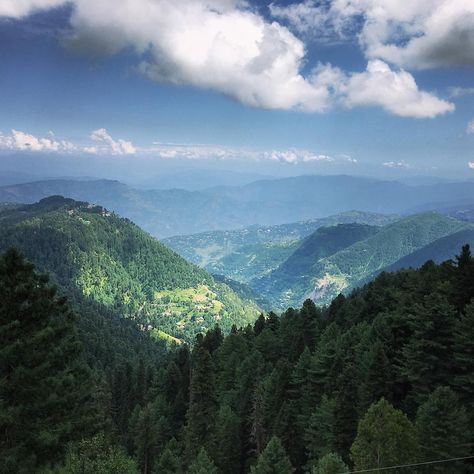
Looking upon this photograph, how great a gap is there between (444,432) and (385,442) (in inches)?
146

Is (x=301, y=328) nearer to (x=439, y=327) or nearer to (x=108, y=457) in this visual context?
(x=439, y=327)

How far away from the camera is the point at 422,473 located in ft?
93.9

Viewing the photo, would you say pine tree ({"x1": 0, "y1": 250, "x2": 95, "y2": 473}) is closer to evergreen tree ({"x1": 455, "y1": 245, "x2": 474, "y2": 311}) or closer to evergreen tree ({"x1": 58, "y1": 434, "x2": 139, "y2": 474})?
evergreen tree ({"x1": 58, "y1": 434, "x2": 139, "y2": 474})

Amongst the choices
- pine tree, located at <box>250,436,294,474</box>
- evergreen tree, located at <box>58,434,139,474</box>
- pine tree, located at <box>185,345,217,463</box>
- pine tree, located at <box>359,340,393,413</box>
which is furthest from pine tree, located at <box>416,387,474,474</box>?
pine tree, located at <box>185,345,217,463</box>

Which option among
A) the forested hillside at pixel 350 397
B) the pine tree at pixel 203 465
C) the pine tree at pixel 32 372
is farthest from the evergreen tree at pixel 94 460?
the pine tree at pixel 203 465

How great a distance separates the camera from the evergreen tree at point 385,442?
28.6 m

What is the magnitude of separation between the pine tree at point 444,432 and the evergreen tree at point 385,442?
2.80ft

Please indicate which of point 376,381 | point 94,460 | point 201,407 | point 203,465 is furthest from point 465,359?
point 201,407

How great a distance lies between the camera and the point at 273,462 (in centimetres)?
3553

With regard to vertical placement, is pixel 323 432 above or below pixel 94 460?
below

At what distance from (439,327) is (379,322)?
14.6 metres

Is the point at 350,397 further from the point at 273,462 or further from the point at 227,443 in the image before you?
the point at 227,443

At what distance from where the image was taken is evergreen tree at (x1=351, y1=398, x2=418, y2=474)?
93.9 feet

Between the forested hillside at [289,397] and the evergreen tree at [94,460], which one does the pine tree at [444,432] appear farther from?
the evergreen tree at [94,460]
